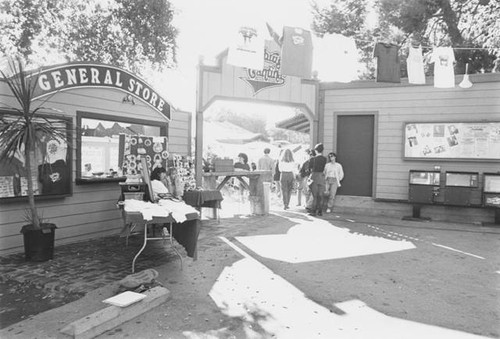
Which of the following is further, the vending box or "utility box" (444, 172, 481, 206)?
"utility box" (444, 172, 481, 206)

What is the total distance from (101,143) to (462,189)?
7.32 metres

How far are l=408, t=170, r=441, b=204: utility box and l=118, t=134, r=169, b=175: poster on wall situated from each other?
17.9 ft

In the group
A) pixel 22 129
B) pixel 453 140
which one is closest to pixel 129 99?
pixel 22 129

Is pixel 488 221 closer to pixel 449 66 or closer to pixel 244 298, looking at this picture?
pixel 449 66

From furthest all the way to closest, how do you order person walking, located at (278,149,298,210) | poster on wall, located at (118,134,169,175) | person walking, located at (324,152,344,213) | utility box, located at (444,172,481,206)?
person walking, located at (278,149,298,210)
person walking, located at (324,152,344,213)
utility box, located at (444,172,481,206)
poster on wall, located at (118,134,169,175)

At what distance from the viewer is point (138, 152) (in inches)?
281

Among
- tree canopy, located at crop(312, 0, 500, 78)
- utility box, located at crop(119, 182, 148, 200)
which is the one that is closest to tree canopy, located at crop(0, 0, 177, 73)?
tree canopy, located at crop(312, 0, 500, 78)

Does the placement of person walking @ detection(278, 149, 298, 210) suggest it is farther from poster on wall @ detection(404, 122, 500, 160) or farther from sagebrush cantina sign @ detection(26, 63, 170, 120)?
sagebrush cantina sign @ detection(26, 63, 170, 120)

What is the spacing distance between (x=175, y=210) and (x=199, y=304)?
1.43 metres

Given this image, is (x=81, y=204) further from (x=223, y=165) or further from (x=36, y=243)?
(x=223, y=165)

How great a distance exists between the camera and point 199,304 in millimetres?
3852

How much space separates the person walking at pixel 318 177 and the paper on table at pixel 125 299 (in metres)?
6.13

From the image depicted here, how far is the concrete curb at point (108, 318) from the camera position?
3123mm

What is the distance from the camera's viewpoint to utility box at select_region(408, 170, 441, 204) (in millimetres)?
8898
